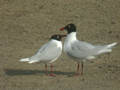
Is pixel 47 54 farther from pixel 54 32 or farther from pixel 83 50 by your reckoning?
pixel 54 32

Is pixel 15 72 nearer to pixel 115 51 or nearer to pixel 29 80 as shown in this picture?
pixel 29 80

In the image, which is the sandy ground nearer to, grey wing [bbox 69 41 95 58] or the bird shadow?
the bird shadow

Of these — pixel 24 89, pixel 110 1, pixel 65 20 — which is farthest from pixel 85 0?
pixel 24 89

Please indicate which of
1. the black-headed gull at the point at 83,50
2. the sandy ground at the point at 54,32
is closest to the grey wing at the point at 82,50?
the black-headed gull at the point at 83,50

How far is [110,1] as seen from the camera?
57.9 feet

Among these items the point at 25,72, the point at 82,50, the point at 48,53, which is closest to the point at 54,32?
the point at 25,72

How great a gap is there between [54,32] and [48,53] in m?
4.82

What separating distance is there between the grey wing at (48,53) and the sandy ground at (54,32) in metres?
0.45

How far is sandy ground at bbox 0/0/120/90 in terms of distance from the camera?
381 inches

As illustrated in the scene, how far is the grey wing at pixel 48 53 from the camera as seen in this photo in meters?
10.0

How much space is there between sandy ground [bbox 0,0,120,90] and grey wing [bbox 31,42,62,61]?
453 millimetres

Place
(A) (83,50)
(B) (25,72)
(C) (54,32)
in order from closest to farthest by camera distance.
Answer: (A) (83,50) < (B) (25,72) < (C) (54,32)

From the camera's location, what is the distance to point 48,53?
10.1m

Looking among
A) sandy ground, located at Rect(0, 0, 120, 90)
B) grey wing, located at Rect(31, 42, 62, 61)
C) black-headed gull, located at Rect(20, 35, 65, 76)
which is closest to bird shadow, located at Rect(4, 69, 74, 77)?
sandy ground, located at Rect(0, 0, 120, 90)
